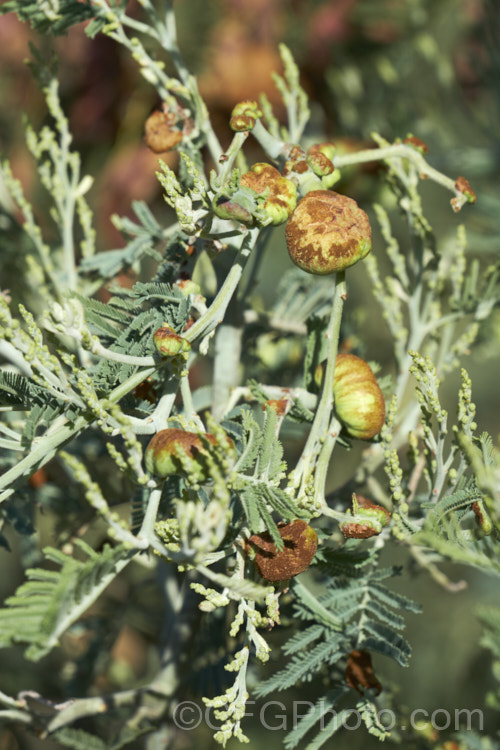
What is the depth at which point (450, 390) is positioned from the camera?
1.51 meters

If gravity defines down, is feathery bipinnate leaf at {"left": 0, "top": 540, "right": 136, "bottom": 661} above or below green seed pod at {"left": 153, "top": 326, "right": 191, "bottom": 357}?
below

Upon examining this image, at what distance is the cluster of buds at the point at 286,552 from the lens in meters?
0.43

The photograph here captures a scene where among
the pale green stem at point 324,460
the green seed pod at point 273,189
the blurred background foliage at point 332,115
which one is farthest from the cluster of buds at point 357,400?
the blurred background foliage at point 332,115

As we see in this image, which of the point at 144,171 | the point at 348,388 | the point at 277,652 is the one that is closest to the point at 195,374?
the point at 144,171

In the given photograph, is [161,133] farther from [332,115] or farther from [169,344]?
[332,115]

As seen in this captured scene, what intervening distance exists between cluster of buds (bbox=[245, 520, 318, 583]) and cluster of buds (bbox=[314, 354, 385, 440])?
75 millimetres

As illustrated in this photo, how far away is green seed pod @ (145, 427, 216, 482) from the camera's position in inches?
15.0

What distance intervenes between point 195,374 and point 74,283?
26.5 inches

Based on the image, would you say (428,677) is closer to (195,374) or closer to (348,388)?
(195,374)

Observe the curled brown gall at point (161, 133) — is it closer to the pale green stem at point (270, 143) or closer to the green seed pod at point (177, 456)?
the pale green stem at point (270, 143)

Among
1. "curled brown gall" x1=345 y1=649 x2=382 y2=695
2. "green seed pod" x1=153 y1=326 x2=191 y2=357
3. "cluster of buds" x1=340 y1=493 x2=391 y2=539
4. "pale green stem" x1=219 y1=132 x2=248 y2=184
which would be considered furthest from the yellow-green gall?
"curled brown gall" x1=345 y1=649 x2=382 y2=695

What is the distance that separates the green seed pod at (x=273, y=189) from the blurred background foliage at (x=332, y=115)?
507 millimetres

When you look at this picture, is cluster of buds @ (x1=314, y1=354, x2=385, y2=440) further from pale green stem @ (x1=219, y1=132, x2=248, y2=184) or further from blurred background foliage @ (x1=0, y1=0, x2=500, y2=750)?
blurred background foliage @ (x1=0, y1=0, x2=500, y2=750)

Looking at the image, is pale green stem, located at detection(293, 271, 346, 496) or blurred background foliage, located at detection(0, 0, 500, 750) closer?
pale green stem, located at detection(293, 271, 346, 496)
